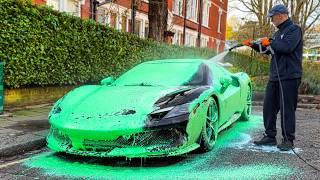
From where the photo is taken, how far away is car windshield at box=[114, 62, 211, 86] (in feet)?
19.0

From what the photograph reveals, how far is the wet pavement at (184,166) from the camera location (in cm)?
433

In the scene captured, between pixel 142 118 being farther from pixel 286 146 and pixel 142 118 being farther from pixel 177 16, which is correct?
pixel 177 16

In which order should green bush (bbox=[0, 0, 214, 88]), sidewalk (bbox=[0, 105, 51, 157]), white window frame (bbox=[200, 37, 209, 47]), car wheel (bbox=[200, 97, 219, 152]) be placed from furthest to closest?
white window frame (bbox=[200, 37, 209, 47])
green bush (bbox=[0, 0, 214, 88])
sidewalk (bbox=[0, 105, 51, 157])
car wheel (bbox=[200, 97, 219, 152])

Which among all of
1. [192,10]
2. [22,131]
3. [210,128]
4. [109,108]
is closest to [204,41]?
[192,10]

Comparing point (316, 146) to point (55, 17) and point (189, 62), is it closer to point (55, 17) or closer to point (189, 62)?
point (189, 62)

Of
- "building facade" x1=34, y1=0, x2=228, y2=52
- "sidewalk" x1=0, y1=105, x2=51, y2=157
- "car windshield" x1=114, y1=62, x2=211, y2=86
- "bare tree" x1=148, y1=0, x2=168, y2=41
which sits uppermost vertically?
"building facade" x1=34, y1=0, x2=228, y2=52

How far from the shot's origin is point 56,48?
31.1 ft

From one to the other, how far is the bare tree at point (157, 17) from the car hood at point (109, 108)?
8.95 metres

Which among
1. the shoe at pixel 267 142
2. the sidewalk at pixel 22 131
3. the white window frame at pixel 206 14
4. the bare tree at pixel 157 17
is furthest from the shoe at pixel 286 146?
the white window frame at pixel 206 14

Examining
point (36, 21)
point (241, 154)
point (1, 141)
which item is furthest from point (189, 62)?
point (36, 21)

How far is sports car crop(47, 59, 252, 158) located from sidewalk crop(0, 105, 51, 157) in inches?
22.0

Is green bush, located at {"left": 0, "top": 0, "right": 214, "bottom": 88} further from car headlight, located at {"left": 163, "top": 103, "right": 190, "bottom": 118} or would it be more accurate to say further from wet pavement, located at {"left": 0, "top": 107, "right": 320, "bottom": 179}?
car headlight, located at {"left": 163, "top": 103, "right": 190, "bottom": 118}

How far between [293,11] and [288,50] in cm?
2419

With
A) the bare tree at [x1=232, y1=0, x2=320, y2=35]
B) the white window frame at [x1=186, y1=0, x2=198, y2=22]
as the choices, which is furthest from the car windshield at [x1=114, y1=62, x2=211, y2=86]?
the white window frame at [x1=186, y1=0, x2=198, y2=22]
